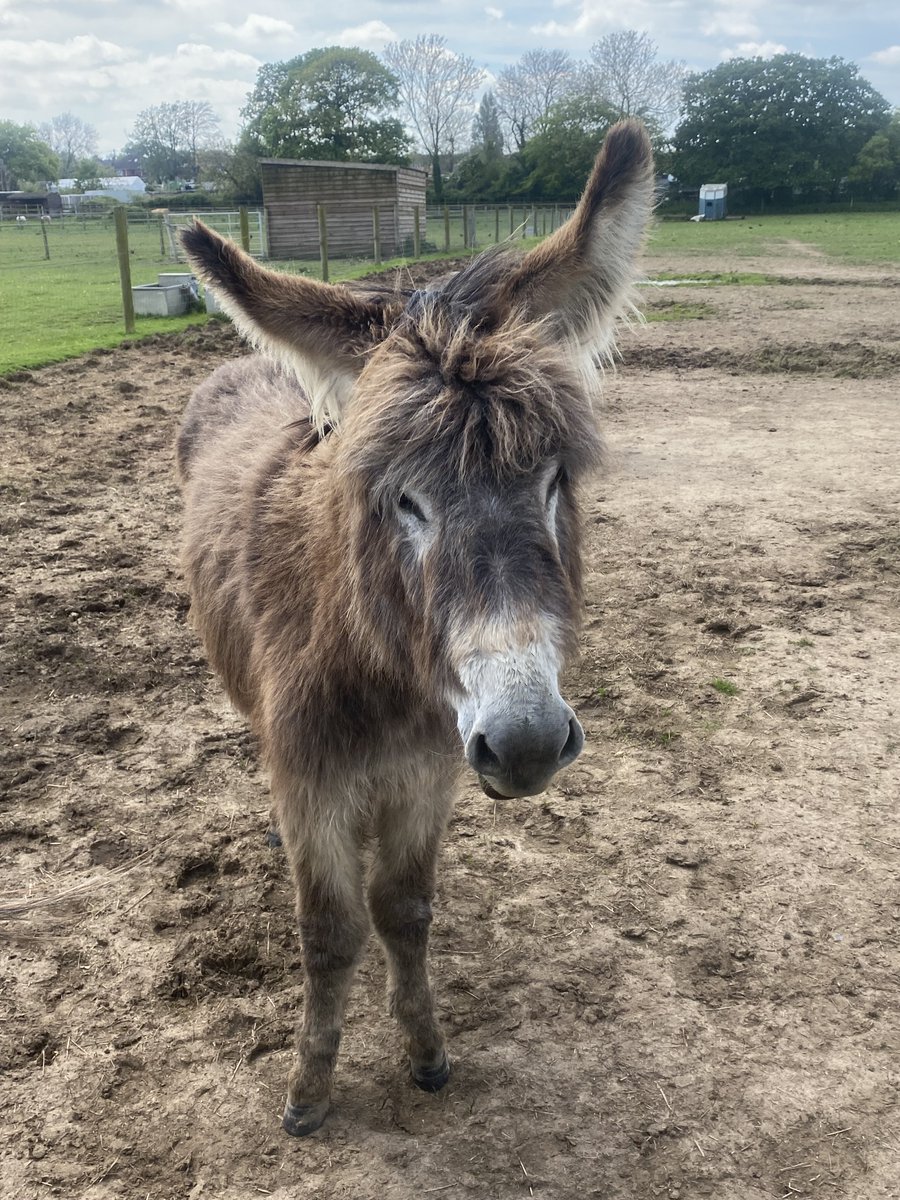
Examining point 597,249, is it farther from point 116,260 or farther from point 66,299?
point 116,260

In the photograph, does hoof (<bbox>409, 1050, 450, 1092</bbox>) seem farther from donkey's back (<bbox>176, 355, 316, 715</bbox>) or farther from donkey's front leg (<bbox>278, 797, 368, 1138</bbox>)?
donkey's back (<bbox>176, 355, 316, 715</bbox>)

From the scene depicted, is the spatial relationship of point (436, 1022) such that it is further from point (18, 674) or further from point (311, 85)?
point (311, 85)

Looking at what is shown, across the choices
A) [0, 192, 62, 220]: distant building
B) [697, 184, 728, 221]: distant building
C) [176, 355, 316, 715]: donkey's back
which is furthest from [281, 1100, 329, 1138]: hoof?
[697, 184, 728, 221]: distant building

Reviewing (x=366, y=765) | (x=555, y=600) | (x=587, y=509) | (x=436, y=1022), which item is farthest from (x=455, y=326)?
(x=587, y=509)

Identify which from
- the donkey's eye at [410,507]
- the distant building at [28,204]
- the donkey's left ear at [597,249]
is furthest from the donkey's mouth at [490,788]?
the distant building at [28,204]

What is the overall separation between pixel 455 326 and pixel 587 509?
5.25m

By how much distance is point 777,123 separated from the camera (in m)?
69.3

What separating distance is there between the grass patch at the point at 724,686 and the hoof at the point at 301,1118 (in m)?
3.07

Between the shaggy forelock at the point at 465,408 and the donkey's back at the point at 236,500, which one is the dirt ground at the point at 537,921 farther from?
the shaggy forelock at the point at 465,408

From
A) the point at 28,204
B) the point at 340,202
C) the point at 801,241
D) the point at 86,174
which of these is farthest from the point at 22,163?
the point at 801,241

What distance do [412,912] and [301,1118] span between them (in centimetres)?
70

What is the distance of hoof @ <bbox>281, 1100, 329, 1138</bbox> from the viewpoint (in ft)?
8.61

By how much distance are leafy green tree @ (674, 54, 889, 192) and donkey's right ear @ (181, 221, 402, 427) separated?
7706 cm

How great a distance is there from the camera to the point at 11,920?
10.7 ft
